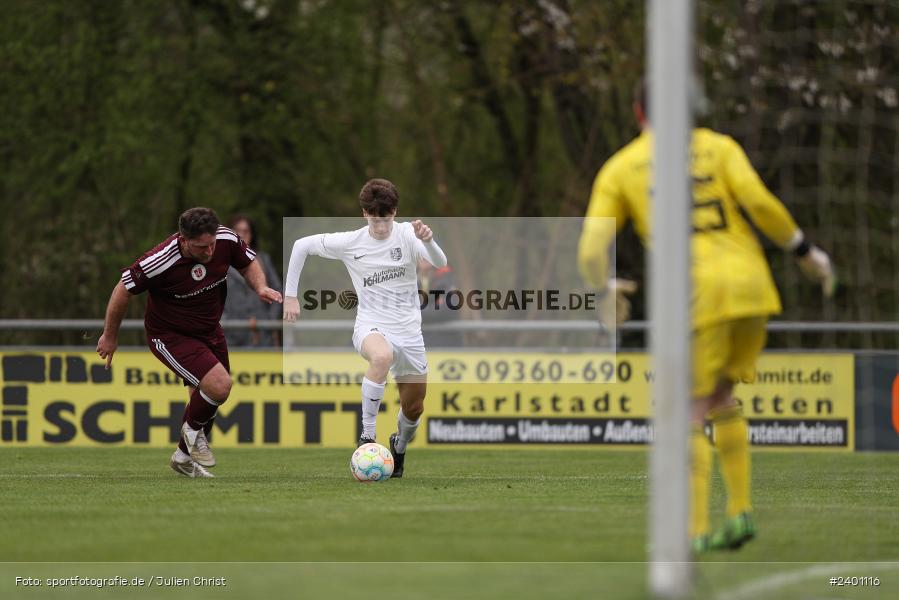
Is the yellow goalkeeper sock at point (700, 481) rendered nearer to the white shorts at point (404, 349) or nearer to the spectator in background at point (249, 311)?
the white shorts at point (404, 349)

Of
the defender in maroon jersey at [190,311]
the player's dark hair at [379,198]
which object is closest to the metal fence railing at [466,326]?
the defender in maroon jersey at [190,311]

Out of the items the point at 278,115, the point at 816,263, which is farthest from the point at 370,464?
the point at 278,115

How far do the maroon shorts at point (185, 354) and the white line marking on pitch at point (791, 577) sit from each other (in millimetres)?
5716

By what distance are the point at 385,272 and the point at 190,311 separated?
1.49 m

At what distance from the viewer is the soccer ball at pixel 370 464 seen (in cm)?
1073

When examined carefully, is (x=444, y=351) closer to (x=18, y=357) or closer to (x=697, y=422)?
(x=18, y=357)

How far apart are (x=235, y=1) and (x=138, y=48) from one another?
174 centimetres

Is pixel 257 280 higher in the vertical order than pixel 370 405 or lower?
higher

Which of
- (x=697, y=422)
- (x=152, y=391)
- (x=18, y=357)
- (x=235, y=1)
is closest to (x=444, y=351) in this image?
(x=152, y=391)

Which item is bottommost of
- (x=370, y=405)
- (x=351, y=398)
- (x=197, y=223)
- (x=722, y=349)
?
(x=351, y=398)

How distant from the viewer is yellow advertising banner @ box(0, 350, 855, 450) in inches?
633

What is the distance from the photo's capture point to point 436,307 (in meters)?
16.7

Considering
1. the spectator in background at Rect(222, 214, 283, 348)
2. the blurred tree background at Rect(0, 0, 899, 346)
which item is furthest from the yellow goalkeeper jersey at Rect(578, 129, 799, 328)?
the blurred tree background at Rect(0, 0, 899, 346)

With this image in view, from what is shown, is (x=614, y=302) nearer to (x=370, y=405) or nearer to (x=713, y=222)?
(x=713, y=222)
